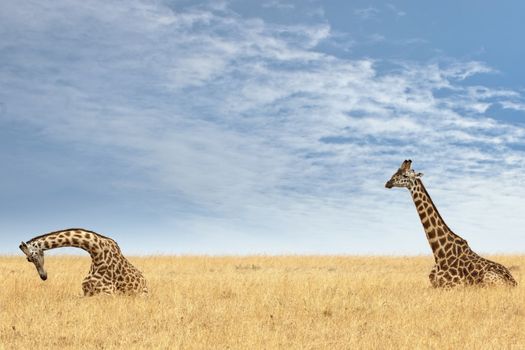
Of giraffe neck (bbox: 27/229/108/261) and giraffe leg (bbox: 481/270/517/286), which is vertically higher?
giraffe neck (bbox: 27/229/108/261)

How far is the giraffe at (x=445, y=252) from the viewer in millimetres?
15500

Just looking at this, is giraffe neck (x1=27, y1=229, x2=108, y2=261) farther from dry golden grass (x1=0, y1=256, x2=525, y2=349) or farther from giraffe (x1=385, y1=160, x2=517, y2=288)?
giraffe (x1=385, y1=160, x2=517, y2=288)

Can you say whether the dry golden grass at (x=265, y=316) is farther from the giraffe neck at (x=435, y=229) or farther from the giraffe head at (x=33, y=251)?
the giraffe neck at (x=435, y=229)

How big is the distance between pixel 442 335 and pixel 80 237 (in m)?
7.73

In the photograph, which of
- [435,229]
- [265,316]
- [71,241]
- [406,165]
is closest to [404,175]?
[406,165]

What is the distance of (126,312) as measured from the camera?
12266mm

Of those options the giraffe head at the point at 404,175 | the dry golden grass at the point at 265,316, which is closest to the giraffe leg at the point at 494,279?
the dry golden grass at the point at 265,316

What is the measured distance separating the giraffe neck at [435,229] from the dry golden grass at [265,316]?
42.7 inches

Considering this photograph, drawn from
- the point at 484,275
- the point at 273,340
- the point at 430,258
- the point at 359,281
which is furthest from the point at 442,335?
the point at 430,258

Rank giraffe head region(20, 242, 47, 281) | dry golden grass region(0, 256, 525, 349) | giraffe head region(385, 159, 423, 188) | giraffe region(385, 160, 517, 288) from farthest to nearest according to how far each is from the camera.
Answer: giraffe head region(385, 159, 423, 188), giraffe region(385, 160, 517, 288), giraffe head region(20, 242, 47, 281), dry golden grass region(0, 256, 525, 349)

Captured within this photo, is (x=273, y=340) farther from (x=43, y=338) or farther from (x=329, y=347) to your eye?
(x=43, y=338)

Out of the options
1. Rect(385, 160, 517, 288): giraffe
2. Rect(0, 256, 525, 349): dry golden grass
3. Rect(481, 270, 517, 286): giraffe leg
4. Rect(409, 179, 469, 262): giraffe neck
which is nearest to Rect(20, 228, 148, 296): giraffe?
Rect(0, 256, 525, 349): dry golden grass

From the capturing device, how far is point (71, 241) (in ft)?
47.1

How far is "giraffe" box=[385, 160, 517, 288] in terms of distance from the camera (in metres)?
15.5
